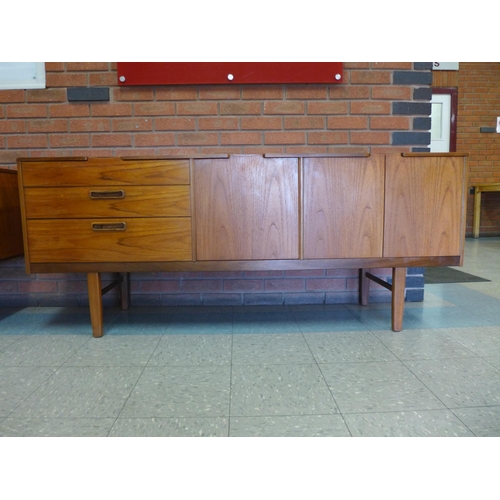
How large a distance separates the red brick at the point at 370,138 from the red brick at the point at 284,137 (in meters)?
0.28

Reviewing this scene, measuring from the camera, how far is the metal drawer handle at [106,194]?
1.63 meters

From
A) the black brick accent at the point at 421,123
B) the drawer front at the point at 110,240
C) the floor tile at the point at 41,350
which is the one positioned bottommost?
the floor tile at the point at 41,350

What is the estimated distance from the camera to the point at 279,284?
7.48 feet

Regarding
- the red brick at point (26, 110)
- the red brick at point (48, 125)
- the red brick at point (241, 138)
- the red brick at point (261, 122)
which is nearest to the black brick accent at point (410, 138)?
the red brick at point (261, 122)

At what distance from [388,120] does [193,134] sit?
1074mm

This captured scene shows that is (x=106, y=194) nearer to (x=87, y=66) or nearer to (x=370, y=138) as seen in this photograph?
(x=87, y=66)

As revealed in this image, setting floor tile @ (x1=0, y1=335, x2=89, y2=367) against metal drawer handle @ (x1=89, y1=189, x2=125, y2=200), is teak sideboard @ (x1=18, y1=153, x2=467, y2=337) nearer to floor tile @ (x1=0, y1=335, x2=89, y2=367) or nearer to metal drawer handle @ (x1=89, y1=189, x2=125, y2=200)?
metal drawer handle @ (x1=89, y1=189, x2=125, y2=200)

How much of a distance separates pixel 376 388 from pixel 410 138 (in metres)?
1.48

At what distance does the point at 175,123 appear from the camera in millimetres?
2131

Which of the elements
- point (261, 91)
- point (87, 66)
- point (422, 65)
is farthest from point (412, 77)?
point (87, 66)

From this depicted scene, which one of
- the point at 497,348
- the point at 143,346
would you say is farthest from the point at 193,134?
the point at 497,348

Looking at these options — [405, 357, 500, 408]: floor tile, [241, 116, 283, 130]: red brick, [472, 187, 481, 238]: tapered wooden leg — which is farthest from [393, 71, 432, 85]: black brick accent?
[472, 187, 481, 238]: tapered wooden leg

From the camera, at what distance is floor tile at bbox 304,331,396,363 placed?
153 cm

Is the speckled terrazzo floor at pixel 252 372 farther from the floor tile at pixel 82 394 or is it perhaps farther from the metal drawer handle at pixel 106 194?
the metal drawer handle at pixel 106 194
